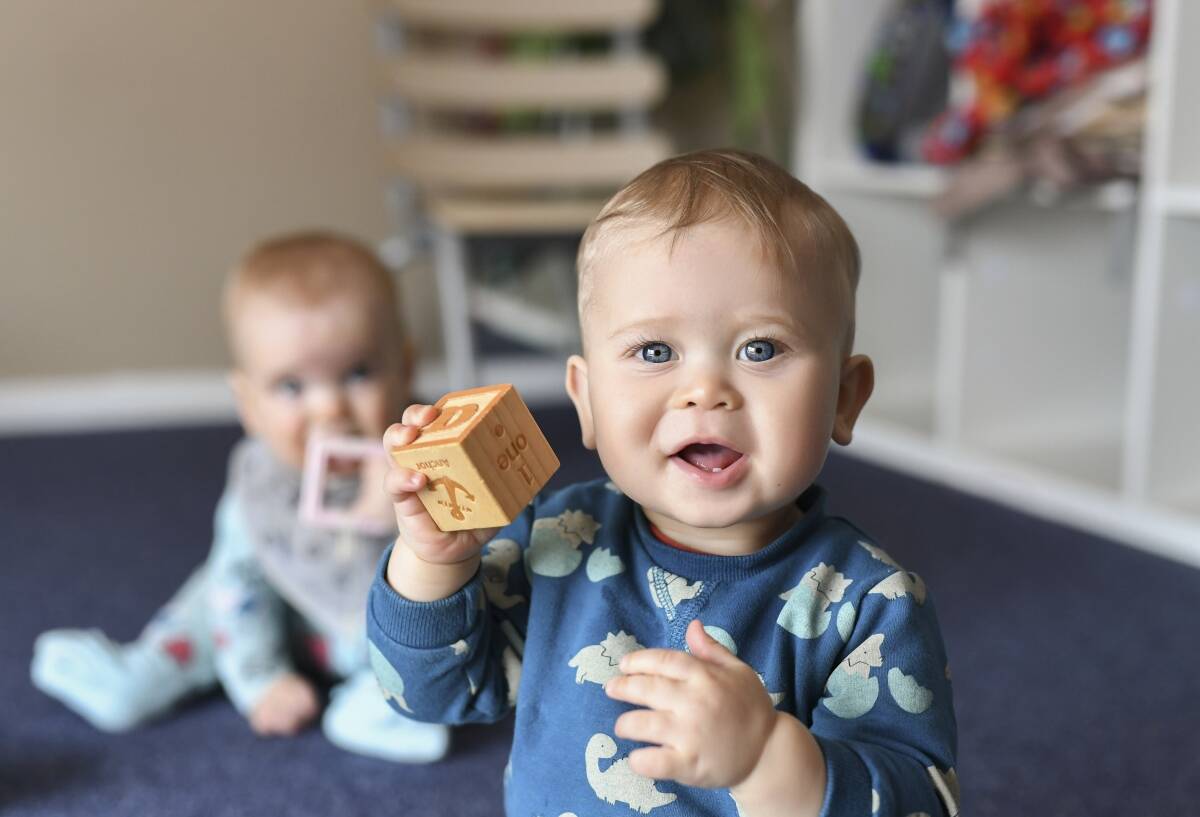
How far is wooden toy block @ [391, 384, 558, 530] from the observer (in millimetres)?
565

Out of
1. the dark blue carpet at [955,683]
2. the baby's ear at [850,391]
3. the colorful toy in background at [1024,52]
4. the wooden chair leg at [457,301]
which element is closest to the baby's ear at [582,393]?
the baby's ear at [850,391]

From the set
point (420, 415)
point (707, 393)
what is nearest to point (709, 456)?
point (707, 393)

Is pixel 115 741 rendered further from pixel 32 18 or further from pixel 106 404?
pixel 32 18

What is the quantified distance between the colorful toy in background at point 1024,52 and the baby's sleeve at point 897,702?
1132 millimetres

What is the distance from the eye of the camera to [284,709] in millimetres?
1096

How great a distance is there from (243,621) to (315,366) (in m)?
0.24

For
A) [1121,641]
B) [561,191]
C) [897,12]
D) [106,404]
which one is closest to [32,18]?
[106,404]

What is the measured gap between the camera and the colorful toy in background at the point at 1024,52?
59.4 inches

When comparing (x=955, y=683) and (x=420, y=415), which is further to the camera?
(x=955, y=683)

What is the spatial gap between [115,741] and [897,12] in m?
1.51

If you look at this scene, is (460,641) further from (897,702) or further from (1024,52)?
(1024,52)

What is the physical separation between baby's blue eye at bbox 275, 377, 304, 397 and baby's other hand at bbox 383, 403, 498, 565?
1.75 ft

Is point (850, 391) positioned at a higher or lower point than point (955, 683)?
higher

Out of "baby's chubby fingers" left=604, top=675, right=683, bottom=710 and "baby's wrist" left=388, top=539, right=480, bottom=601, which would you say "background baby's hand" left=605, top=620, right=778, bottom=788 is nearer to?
"baby's chubby fingers" left=604, top=675, right=683, bottom=710
